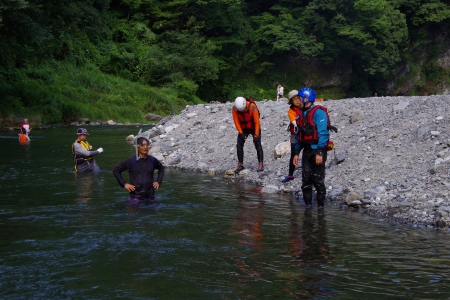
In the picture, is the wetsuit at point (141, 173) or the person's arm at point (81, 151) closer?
the wetsuit at point (141, 173)

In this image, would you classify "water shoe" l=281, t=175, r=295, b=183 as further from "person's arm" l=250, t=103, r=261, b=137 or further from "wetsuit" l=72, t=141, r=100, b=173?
"wetsuit" l=72, t=141, r=100, b=173

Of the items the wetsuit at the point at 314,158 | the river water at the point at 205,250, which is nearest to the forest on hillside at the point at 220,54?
the river water at the point at 205,250

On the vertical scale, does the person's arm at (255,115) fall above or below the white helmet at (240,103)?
below

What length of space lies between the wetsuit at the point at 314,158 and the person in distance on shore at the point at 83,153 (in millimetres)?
5283

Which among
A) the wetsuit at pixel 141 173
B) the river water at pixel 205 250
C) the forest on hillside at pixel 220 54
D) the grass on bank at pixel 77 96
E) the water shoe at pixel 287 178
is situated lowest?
the river water at pixel 205 250

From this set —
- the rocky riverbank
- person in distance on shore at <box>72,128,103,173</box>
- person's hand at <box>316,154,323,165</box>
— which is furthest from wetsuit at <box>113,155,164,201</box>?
person in distance on shore at <box>72,128,103,173</box>

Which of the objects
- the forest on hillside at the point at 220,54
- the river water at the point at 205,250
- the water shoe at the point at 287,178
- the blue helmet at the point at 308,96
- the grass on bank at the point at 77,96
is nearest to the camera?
the river water at the point at 205,250

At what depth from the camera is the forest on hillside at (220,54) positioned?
36906mm

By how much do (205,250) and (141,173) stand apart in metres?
2.43

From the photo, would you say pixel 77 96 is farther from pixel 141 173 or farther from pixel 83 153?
pixel 141 173

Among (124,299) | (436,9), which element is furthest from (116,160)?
(436,9)

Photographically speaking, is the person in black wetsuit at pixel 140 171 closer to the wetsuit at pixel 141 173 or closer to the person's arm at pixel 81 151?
the wetsuit at pixel 141 173

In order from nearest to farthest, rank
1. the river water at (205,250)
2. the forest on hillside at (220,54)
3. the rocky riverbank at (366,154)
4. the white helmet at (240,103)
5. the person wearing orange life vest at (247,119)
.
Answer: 1. the river water at (205,250)
2. the rocky riverbank at (366,154)
3. the white helmet at (240,103)
4. the person wearing orange life vest at (247,119)
5. the forest on hillside at (220,54)

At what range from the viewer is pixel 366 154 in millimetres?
11805
